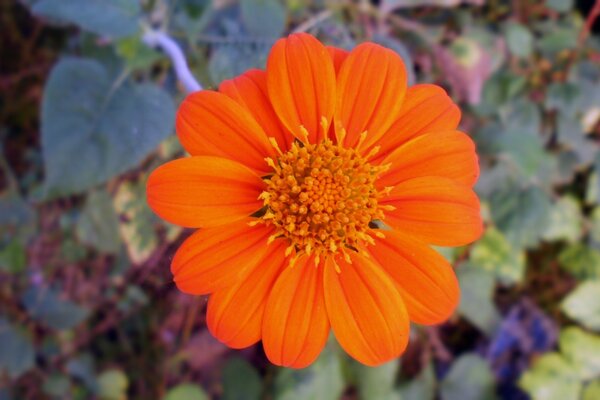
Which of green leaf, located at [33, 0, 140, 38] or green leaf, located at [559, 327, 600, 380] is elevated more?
green leaf, located at [33, 0, 140, 38]

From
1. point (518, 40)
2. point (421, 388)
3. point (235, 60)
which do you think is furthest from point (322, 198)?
point (518, 40)

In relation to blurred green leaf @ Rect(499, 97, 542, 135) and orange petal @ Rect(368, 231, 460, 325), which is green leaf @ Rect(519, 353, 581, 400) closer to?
blurred green leaf @ Rect(499, 97, 542, 135)

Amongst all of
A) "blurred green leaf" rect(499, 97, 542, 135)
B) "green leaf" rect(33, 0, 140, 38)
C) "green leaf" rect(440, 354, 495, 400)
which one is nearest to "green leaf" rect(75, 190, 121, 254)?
"green leaf" rect(33, 0, 140, 38)

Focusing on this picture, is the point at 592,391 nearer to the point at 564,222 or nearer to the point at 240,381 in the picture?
the point at 564,222

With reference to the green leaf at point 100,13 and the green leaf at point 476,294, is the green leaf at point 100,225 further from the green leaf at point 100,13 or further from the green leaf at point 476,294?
the green leaf at point 476,294

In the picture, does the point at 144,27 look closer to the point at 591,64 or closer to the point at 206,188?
the point at 206,188

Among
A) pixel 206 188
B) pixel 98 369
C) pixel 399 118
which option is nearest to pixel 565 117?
pixel 399 118
